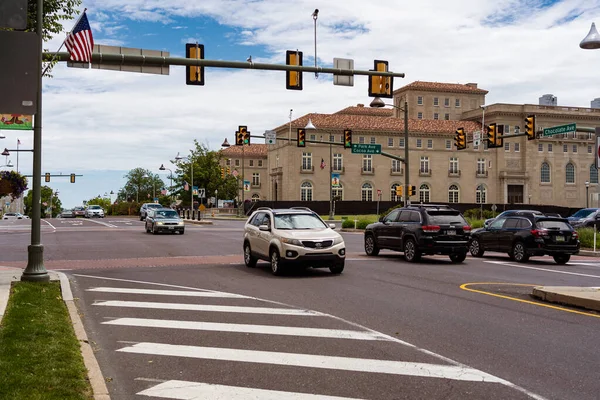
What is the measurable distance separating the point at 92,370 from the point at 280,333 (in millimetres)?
2815

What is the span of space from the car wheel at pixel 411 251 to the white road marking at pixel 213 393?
565 inches

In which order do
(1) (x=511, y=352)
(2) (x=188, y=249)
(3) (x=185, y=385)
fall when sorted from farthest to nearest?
(2) (x=188, y=249)
(1) (x=511, y=352)
(3) (x=185, y=385)

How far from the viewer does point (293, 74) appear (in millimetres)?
20438

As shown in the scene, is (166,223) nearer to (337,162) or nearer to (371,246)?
(371,246)

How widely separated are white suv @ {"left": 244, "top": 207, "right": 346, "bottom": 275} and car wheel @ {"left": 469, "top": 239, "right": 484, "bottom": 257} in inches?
316

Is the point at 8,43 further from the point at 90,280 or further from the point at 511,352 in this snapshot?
the point at 90,280

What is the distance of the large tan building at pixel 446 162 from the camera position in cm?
10275

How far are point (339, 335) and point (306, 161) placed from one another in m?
94.3

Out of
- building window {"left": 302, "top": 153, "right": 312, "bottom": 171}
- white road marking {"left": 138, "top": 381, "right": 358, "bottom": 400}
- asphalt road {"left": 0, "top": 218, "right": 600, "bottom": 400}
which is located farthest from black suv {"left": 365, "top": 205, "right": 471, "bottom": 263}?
building window {"left": 302, "top": 153, "right": 312, "bottom": 171}

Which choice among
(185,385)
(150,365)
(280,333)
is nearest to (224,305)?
(280,333)

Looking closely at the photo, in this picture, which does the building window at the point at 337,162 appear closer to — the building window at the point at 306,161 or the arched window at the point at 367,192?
the building window at the point at 306,161

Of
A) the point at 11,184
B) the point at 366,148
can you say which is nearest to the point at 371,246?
the point at 366,148

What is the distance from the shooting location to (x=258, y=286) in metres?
14.0

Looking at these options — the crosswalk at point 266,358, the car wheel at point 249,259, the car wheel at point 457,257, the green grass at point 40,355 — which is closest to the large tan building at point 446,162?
the car wheel at point 457,257
